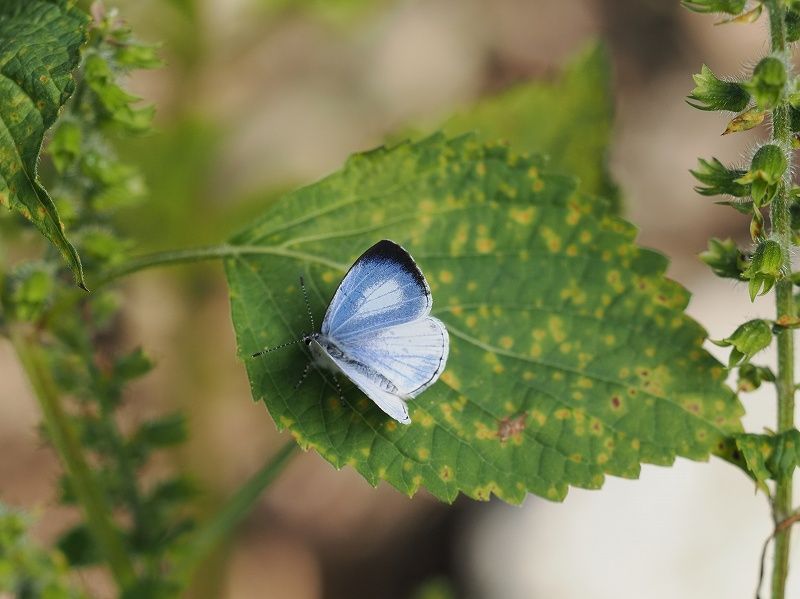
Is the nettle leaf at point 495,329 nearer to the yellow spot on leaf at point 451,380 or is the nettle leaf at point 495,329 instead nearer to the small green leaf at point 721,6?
the yellow spot on leaf at point 451,380

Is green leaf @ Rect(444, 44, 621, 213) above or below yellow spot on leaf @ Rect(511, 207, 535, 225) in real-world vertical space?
above

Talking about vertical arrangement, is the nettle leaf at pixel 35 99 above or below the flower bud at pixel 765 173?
below

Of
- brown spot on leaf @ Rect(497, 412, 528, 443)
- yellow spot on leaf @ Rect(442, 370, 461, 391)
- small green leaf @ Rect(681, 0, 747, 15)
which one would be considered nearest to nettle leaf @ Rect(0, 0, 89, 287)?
yellow spot on leaf @ Rect(442, 370, 461, 391)

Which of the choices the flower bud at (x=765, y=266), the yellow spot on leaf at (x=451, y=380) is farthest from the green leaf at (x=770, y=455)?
the yellow spot on leaf at (x=451, y=380)

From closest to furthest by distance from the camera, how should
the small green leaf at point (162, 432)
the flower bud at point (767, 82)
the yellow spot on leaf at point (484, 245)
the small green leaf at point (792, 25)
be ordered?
1. the flower bud at point (767, 82)
2. the small green leaf at point (792, 25)
3. the yellow spot on leaf at point (484, 245)
4. the small green leaf at point (162, 432)

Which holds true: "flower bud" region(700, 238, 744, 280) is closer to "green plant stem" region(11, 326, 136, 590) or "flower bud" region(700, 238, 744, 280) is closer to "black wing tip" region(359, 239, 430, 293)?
"black wing tip" region(359, 239, 430, 293)

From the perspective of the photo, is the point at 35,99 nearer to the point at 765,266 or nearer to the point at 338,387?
the point at 338,387

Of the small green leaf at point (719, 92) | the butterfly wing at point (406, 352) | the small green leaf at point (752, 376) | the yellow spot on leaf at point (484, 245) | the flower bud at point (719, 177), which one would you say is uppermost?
the small green leaf at point (719, 92)

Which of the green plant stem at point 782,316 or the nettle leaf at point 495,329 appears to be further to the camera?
the nettle leaf at point 495,329
